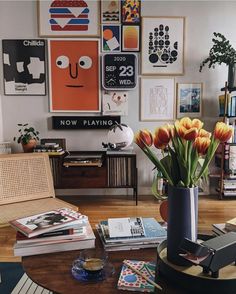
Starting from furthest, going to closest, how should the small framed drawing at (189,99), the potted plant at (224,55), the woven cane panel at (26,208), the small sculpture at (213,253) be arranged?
the small framed drawing at (189,99), the potted plant at (224,55), the woven cane panel at (26,208), the small sculpture at (213,253)

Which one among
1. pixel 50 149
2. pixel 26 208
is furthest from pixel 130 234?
pixel 50 149

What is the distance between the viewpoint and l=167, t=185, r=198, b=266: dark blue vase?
0.92 meters

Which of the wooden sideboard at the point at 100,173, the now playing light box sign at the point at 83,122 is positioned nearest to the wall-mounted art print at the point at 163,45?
the now playing light box sign at the point at 83,122

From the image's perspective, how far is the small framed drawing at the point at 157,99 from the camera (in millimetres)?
3314

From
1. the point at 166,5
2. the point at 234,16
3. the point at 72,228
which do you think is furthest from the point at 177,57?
the point at 72,228

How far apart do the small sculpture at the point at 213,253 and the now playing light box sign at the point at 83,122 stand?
2.52 m

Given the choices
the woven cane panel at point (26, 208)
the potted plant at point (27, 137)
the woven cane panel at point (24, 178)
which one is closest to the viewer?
the woven cane panel at point (26, 208)

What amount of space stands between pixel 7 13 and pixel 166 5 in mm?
1766

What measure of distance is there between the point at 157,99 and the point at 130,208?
1281 mm

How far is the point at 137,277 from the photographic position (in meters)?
0.95

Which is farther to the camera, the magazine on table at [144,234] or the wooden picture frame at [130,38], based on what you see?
the wooden picture frame at [130,38]

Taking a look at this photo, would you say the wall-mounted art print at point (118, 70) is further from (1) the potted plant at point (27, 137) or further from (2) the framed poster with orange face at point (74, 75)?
(1) the potted plant at point (27, 137)

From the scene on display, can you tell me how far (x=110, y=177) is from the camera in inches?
120

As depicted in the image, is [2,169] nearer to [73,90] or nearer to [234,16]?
[73,90]
